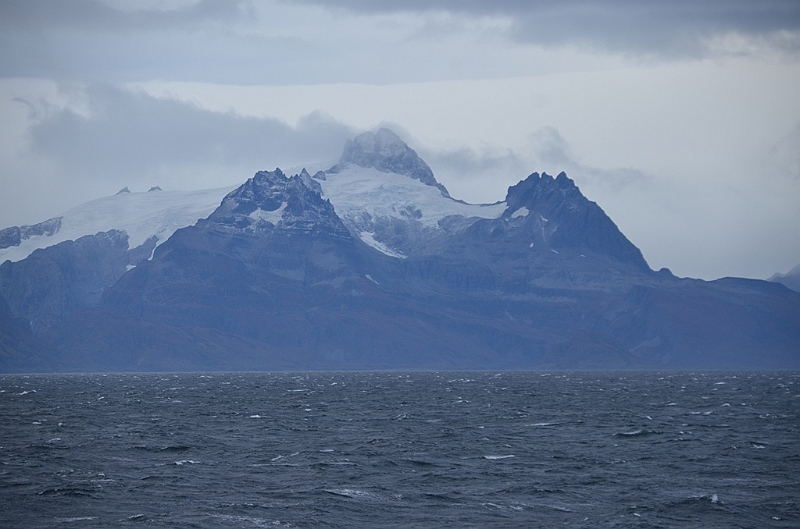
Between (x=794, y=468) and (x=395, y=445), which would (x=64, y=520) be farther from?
(x=794, y=468)

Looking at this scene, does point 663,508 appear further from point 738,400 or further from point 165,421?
point 738,400

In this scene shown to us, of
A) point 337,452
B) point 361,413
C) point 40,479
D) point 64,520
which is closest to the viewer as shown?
point 64,520

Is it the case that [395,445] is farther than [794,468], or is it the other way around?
[395,445]

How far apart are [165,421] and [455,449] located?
43.7 metres

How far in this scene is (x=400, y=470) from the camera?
9506cm

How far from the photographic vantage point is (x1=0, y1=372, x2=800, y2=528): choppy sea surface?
76312 mm

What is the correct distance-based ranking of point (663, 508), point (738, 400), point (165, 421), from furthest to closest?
point (738, 400) → point (165, 421) → point (663, 508)

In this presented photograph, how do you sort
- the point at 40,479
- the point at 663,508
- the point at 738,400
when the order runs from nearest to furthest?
the point at 663,508 → the point at 40,479 → the point at 738,400

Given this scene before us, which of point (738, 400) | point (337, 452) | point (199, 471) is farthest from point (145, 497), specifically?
point (738, 400)

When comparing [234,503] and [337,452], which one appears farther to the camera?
[337,452]

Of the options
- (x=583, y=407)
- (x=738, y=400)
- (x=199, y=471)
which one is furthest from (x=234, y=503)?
(x=738, y=400)

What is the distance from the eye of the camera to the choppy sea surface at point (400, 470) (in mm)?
76312

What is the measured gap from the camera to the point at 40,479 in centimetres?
8738

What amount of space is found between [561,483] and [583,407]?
83.1 meters
